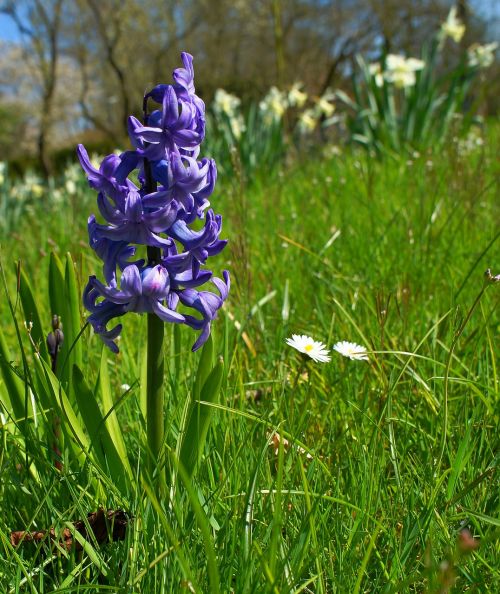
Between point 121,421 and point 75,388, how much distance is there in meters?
0.40

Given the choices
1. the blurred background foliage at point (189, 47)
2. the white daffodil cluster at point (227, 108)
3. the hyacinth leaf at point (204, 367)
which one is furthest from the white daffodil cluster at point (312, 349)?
the blurred background foliage at point (189, 47)

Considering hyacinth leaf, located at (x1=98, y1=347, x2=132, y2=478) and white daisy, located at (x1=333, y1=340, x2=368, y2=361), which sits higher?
white daisy, located at (x1=333, y1=340, x2=368, y2=361)

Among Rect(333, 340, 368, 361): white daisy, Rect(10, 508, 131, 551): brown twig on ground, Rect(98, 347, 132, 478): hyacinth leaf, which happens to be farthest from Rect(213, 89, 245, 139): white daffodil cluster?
Rect(10, 508, 131, 551): brown twig on ground

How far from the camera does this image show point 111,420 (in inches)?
47.4

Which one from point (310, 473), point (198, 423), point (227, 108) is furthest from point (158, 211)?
point (227, 108)

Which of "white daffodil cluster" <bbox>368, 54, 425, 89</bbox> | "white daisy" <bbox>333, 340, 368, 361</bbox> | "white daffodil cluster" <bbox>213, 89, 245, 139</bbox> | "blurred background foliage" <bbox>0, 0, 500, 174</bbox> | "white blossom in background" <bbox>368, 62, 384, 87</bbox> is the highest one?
"white daisy" <bbox>333, 340, 368, 361</bbox>

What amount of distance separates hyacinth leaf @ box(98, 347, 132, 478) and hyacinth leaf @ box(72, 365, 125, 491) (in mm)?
13

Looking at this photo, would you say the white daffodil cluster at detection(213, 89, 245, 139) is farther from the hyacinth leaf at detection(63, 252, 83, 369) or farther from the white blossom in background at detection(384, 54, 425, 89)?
the hyacinth leaf at detection(63, 252, 83, 369)

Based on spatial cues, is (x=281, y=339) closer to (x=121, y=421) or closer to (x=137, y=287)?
(x=121, y=421)

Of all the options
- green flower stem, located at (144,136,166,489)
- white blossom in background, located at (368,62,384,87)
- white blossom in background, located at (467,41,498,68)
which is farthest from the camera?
white blossom in background, located at (368,62,384,87)

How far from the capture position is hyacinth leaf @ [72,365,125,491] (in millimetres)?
1107

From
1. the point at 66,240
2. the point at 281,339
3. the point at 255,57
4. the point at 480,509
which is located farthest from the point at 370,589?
the point at 255,57

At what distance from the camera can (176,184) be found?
992mm

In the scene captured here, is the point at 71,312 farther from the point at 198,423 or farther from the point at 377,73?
the point at 377,73
